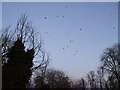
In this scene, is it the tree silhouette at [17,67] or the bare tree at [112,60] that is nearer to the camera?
the tree silhouette at [17,67]

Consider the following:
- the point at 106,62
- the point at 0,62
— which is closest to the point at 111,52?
the point at 106,62

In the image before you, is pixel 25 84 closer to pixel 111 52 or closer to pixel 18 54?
pixel 18 54

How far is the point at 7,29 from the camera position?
27.7 m

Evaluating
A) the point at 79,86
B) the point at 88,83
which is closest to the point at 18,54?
the point at 88,83

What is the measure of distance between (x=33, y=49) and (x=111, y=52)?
36.0 metres

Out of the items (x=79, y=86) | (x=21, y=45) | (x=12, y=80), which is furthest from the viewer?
(x=79, y=86)

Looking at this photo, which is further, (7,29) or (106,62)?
(106,62)

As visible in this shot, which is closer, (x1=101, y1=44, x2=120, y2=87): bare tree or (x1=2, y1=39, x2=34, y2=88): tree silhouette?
(x1=2, y1=39, x2=34, y2=88): tree silhouette

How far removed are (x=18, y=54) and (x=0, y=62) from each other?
2755 mm

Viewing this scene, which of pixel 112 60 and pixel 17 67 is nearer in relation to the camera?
pixel 17 67

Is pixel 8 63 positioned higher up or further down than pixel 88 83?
higher up

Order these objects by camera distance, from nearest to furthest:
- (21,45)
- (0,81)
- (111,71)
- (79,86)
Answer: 1. (0,81)
2. (21,45)
3. (111,71)
4. (79,86)

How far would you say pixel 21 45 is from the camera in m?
26.6

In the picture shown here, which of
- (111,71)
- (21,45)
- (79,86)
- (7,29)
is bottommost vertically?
(79,86)
